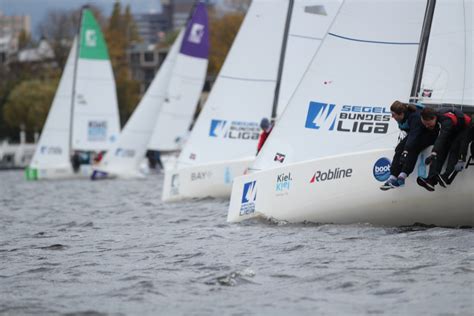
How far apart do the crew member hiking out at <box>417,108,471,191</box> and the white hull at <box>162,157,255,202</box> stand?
6836 millimetres

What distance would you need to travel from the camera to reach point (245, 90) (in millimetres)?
17031

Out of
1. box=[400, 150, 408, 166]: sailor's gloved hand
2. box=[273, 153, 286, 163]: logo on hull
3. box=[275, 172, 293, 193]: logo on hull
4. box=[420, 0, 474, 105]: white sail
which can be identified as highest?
box=[420, 0, 474, 105]: white sail

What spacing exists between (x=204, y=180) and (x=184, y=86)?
459 inches

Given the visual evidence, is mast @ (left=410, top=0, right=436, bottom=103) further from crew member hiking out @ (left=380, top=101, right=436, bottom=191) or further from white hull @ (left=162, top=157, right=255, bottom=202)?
white hull @ (left=162, top=157, right=255, bottom=202)

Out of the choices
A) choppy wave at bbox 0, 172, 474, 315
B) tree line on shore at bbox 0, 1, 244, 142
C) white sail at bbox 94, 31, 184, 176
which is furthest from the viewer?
tree line on shore at bbox 0, 1, 244, 142

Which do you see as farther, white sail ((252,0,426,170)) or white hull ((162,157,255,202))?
white hull ((162,157,255,202))

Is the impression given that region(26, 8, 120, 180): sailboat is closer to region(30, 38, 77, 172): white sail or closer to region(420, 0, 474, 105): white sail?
region(30, 38, 77, 172): white sail

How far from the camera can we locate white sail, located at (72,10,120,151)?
109ft

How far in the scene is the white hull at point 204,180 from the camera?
1630 centimetres

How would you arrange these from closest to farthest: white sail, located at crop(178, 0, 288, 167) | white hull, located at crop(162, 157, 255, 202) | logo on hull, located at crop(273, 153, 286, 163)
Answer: logo on hull, located at crop(273, 153, 286, 163), white hull, located at crop(162, 157, 255, 202), white sail, located at crop(178, 0, 288, 167)

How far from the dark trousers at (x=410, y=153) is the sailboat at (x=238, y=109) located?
6.50 metres

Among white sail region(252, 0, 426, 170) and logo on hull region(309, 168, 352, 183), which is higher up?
white sail region(252, 0, 426, 170)

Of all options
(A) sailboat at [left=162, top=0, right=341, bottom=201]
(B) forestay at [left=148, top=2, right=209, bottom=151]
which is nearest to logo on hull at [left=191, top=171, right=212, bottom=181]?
(A) sailboat at [left=162, top=0, right=341, bottom=201]

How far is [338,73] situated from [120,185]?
15936 mm
